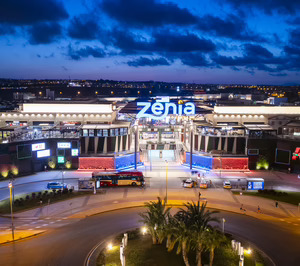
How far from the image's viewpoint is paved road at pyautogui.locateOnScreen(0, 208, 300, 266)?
27.4 m

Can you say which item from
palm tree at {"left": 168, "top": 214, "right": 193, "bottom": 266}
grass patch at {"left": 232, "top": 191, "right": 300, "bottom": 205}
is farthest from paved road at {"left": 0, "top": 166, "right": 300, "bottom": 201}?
palm tree at {"left": 168, "top": 214, "right": 193, "bottom": 266}

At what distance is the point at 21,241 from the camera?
30828 millimetres

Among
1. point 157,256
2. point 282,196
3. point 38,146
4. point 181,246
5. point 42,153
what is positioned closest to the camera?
point 157,256

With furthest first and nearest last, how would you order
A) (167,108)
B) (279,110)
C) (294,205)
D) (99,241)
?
(279,110), (167,108), (294,205), (99,241)

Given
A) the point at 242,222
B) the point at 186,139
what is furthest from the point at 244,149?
the point at 242,222

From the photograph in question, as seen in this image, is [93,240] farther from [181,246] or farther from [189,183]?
[189,183]

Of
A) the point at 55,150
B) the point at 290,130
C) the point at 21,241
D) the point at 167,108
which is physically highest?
the point at 167,108

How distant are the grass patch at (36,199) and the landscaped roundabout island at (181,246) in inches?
587

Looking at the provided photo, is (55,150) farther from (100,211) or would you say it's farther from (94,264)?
(94,264)

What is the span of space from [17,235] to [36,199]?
34.7ft

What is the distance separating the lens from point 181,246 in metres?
28.2

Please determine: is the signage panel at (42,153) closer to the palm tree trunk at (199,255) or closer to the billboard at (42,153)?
the billboard at (42,153)

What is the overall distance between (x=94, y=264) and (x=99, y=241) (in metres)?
4.17

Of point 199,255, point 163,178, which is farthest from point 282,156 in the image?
point 199,255
